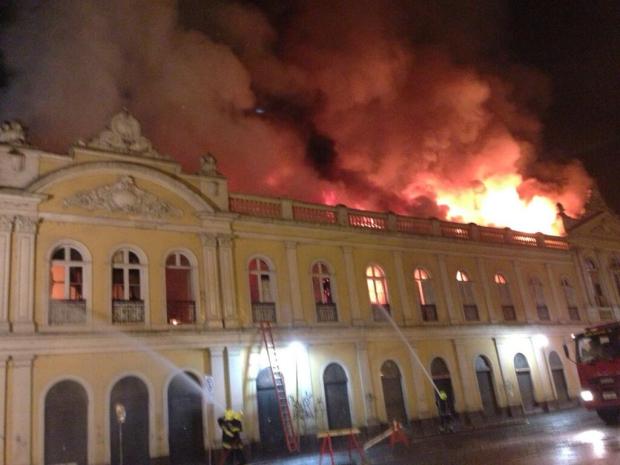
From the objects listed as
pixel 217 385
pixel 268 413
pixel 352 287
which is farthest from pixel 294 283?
pixel 217 385

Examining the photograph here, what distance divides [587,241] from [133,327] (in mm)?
25917

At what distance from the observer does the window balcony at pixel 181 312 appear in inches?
714

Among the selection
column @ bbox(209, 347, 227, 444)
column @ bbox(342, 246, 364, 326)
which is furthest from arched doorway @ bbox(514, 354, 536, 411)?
column @ bbox(209, 347, 227, 444)

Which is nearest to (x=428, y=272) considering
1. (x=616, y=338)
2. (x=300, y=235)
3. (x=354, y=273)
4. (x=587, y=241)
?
(x=354, y=273)

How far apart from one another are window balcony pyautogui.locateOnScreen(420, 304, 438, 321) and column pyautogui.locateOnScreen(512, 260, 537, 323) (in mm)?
5997

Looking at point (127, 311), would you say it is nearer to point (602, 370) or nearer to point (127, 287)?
point (127, 287)

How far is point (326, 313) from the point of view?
21.4m

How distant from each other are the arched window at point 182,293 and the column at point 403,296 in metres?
9.01

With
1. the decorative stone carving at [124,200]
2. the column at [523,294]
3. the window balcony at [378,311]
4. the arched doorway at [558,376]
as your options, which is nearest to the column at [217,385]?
the decorative stone carving at [124,200]

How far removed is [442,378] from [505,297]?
6369mm

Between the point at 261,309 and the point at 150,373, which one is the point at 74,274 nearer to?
the point at 150,373

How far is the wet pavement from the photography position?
11539 mm

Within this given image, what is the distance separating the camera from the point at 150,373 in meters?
17.0

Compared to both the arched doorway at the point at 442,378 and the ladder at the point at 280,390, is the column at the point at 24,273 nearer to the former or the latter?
the ladder at the point at 280,390
